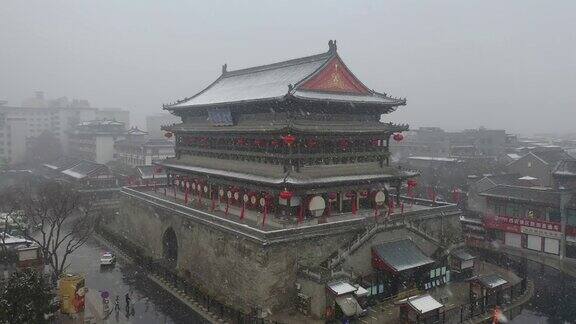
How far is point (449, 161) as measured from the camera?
85.1 m

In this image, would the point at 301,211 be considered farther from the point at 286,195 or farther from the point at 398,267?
the point at 398,267

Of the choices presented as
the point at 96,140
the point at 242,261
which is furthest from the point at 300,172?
the point at 96,140

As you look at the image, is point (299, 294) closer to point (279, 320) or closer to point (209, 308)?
point (279, 320)

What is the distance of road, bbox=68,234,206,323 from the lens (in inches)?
1176

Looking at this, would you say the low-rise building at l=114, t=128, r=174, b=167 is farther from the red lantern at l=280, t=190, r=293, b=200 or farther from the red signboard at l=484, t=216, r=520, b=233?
the red signboard at l=484, t=216, r=520, b=233

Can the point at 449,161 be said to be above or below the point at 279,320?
above

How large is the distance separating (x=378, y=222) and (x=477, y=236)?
21.9m

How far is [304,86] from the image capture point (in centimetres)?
3669

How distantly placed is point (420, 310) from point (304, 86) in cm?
1901

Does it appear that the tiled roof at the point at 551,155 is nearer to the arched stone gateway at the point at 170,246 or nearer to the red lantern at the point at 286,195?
the red lantern at the point at 286,195

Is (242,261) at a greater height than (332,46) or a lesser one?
lesser

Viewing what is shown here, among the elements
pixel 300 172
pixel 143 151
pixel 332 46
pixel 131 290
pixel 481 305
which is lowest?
pixel 131 290

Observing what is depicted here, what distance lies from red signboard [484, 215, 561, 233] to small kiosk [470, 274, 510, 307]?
52.7 feet

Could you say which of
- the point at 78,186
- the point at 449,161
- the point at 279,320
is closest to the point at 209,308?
the point at 279,320
